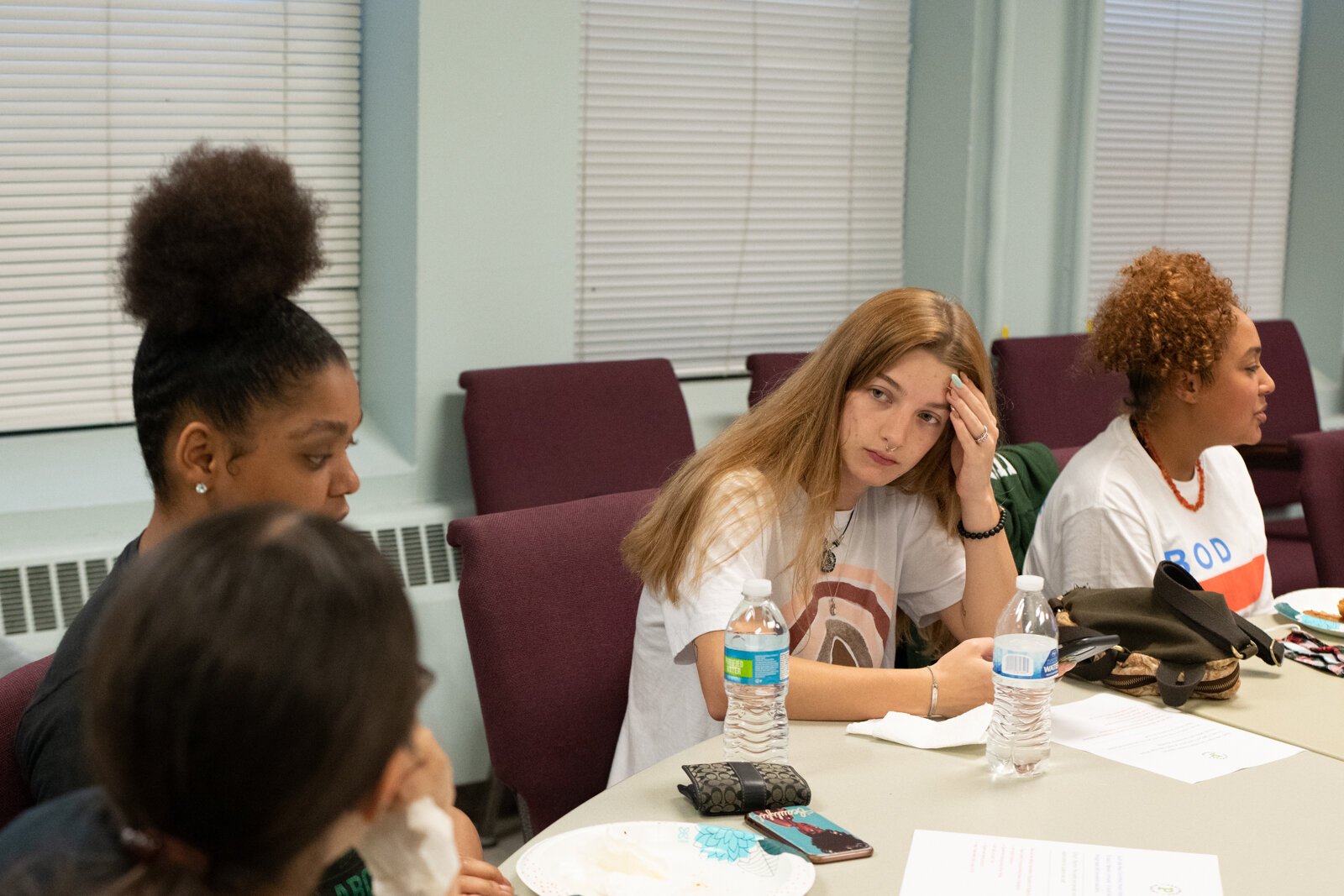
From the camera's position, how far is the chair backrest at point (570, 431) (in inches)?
122

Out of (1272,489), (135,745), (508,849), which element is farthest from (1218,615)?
(1272,489)

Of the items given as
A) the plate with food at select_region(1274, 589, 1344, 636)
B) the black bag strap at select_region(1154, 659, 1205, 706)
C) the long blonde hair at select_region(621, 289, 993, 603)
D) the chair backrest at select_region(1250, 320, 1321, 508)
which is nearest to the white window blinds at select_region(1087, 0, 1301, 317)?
the chair backrest at select_region(1250, 320, 1321, 508)

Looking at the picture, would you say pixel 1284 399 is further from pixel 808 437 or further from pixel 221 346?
pixel 221 346

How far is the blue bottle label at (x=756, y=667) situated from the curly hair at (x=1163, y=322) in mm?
1128

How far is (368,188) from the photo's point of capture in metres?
3.36

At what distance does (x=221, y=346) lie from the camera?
57.5 inches

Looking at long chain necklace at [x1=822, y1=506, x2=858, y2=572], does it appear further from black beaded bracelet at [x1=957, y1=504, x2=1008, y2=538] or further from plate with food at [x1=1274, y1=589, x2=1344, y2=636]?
plate with food at [x1=1274, y1=589, x2=1344, y2=636]

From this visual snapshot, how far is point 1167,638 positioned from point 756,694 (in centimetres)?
64

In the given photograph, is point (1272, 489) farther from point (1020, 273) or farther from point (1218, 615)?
point (1218, 615)

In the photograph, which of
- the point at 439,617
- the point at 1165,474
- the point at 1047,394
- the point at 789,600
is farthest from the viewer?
the point at 1047,394

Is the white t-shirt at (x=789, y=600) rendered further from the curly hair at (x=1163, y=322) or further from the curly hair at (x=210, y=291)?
the curly hair at (x=210, y=291)

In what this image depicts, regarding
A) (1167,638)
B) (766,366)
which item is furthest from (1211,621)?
(766,366)

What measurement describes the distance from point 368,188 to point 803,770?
7.26ft

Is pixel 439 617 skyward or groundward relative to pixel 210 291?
groundward
